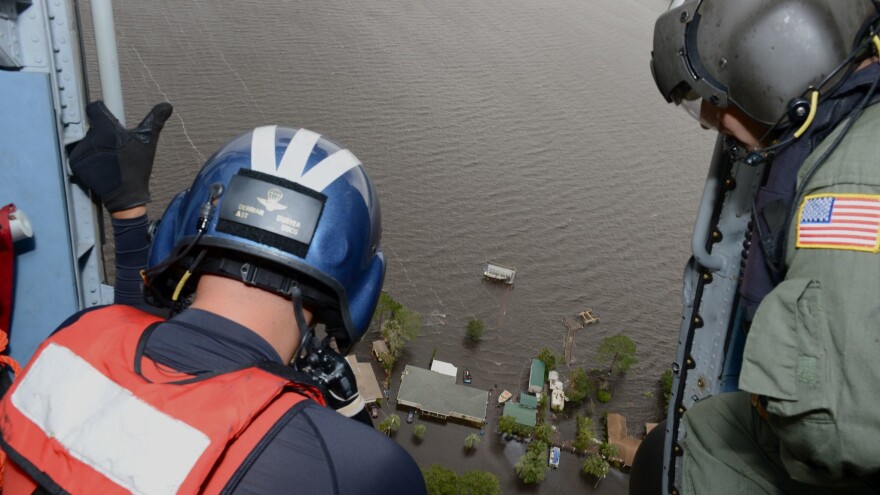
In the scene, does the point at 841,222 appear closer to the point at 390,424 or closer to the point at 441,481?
the point at 441,481

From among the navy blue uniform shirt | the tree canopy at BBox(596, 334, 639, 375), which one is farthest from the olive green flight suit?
the tree canopy at BBox(596, 334, 639, 375)

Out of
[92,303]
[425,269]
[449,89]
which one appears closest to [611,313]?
[425,269]

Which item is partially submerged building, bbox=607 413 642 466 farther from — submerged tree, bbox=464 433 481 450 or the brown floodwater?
submerged tree, bbox=464 433 481 450

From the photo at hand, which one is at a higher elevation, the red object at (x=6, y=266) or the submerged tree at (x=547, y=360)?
the red object at (x=6, y=266)

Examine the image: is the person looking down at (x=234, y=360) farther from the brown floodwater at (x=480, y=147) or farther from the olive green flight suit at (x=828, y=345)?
the brown floodwater at (x=480, y=147)

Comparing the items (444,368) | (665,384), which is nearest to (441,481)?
(444,368)

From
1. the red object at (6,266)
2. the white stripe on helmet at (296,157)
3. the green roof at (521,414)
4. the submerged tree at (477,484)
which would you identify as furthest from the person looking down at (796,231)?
the green roof at (521,414)

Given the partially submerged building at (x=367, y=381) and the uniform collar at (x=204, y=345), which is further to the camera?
the partially submerged building at (x=367, y=381)
